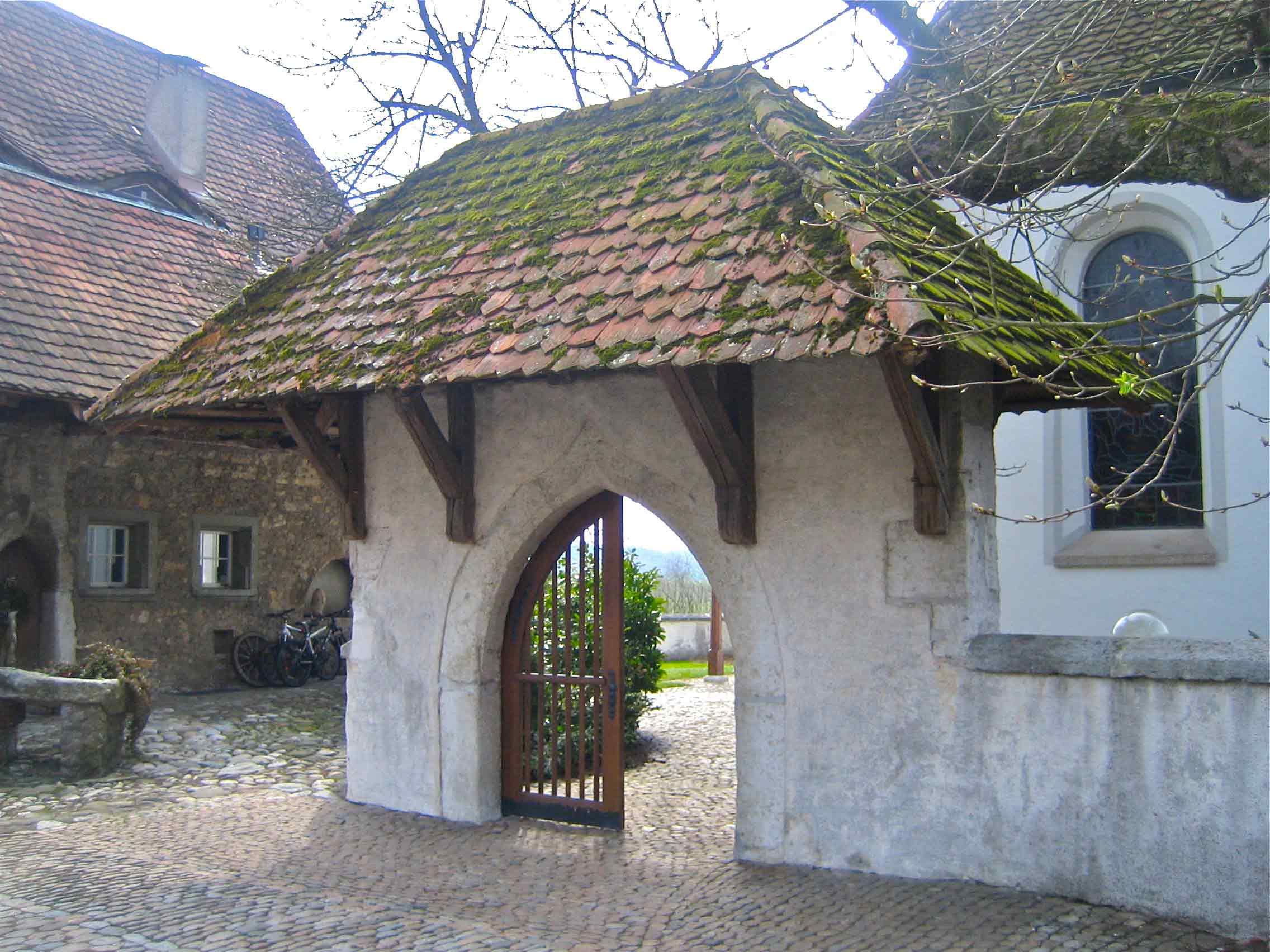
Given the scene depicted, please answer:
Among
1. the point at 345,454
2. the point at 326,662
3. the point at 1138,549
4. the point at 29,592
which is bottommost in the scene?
the point at 326,662

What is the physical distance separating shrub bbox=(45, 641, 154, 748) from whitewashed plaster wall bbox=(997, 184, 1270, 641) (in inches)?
272

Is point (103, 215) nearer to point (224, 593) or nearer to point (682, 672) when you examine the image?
point (224, 593)

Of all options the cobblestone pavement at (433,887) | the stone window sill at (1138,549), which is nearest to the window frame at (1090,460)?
the stone window sill at (1138,549)

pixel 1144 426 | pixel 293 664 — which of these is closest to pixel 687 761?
pixel 1144 426

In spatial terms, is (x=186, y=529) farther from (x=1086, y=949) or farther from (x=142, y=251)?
(x=1086, y=949)

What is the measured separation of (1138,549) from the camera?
31.8 feet

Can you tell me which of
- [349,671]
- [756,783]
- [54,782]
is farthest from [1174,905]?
[54,782]

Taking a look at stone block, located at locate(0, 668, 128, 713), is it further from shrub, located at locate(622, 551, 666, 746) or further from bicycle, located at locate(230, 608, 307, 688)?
bicycle, located at locate(230, 608, 307, 688)

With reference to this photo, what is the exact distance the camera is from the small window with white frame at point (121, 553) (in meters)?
13.3

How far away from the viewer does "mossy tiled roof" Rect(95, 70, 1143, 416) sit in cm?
531

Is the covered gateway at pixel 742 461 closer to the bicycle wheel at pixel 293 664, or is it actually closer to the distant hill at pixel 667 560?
the distant hill at pixel 667 560

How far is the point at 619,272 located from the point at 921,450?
6.29 ft

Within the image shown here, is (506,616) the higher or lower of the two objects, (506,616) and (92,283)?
the lower

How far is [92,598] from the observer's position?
13.0 meters
